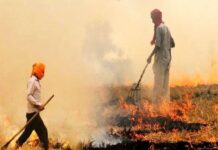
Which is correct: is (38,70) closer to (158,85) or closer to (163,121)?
(163,121)

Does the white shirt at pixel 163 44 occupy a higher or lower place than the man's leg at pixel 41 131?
higher

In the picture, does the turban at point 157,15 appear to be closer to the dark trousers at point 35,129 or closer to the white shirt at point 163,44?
the white shirt at point 163,44

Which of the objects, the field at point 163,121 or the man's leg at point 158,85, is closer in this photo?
the field at point 163,121

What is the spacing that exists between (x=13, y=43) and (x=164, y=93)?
17.0 feet

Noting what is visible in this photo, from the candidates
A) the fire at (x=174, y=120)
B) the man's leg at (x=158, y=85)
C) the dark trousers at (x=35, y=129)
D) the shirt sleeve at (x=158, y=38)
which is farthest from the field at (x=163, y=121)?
Answer: the shirt sleeve at (x=158, y=38)

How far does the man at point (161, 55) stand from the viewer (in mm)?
15180

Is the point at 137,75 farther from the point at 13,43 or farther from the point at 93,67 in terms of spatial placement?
the point at 13,43

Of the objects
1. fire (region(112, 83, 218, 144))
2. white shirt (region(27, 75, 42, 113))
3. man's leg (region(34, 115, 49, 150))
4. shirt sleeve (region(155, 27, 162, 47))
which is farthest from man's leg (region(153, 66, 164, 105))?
white shirt (region(27, 75, 42, 113))

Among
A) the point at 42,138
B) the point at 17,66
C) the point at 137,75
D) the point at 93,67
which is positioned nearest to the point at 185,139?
the point at 42,138

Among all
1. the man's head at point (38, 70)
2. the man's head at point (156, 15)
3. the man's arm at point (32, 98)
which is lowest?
the man's arm at point (32, 98)

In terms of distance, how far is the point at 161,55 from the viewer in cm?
1538

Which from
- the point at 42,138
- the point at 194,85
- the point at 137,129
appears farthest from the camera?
the point at 194,85

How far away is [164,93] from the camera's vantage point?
15461 mm

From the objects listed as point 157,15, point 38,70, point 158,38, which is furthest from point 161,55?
point 38,70
